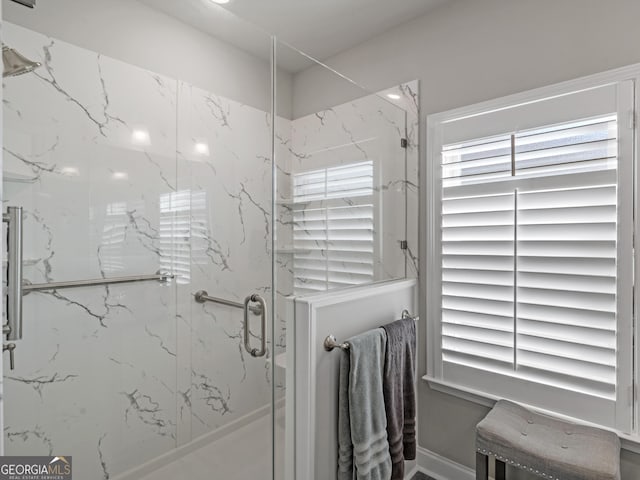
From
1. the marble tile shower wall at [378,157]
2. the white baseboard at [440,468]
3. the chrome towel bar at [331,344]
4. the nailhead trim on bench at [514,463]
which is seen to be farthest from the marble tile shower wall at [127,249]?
the white baseboard at [440,468]

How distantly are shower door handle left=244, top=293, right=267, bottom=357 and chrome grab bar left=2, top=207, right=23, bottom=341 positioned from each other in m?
0.66

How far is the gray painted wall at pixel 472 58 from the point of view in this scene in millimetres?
1541

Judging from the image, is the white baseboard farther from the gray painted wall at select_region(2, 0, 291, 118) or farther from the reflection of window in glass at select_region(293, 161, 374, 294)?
the gray painted wall at select_region(2, 0, 291, 118)

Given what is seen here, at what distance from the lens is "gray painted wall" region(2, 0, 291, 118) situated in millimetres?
1005

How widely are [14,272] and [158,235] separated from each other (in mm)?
390

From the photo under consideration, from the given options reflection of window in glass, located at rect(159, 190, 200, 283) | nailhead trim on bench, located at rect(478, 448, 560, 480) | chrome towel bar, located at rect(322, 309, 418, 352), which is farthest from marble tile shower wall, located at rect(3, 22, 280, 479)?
nailhead trim on bench, located at rect(478, 448, 560, 480)

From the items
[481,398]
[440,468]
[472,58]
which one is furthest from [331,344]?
[472,58]

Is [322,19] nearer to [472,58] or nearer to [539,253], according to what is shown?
[472,58]

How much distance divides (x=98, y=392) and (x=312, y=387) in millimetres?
726

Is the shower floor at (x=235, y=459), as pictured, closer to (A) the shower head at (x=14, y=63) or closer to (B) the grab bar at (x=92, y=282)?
(B) the grab bar at (x=92, y=282)

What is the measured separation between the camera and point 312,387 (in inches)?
56.0

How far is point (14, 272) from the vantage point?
3.20 feet

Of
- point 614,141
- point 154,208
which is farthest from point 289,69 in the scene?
point 614,141

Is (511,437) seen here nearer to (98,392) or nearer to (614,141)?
(614,141)
